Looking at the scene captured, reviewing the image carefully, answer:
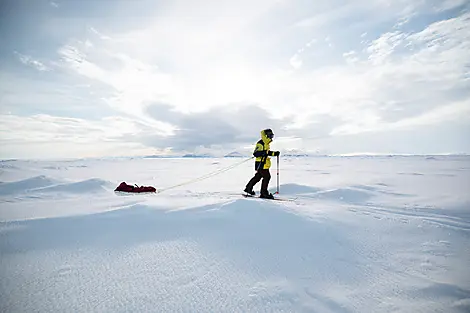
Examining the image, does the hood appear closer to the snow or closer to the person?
the person

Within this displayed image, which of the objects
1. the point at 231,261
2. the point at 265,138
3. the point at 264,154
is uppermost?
the point at 265,138

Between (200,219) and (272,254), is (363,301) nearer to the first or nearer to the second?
(272,254)

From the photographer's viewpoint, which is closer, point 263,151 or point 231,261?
point 231,261

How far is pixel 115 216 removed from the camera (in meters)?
3.82

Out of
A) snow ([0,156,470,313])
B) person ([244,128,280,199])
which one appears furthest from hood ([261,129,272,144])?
snow ([0,156,470,313])

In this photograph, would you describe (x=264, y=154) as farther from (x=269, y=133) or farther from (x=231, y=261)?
(x=231, y=261)

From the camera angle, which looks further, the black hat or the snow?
the black hat

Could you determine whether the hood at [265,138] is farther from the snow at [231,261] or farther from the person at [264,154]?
the snow at [231,261]

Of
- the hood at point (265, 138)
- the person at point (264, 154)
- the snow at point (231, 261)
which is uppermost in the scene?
the hood at point (265, 138)

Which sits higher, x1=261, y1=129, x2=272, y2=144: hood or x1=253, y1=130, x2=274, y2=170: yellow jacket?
x1=261, y1=129, x2=272, y2=144: hood

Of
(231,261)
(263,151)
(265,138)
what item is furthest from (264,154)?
(231,261)

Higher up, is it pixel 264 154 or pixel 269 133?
pixel 269 133

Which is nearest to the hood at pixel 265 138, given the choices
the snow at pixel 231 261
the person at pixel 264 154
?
the person at pixel 264 154

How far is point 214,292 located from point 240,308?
28cm
